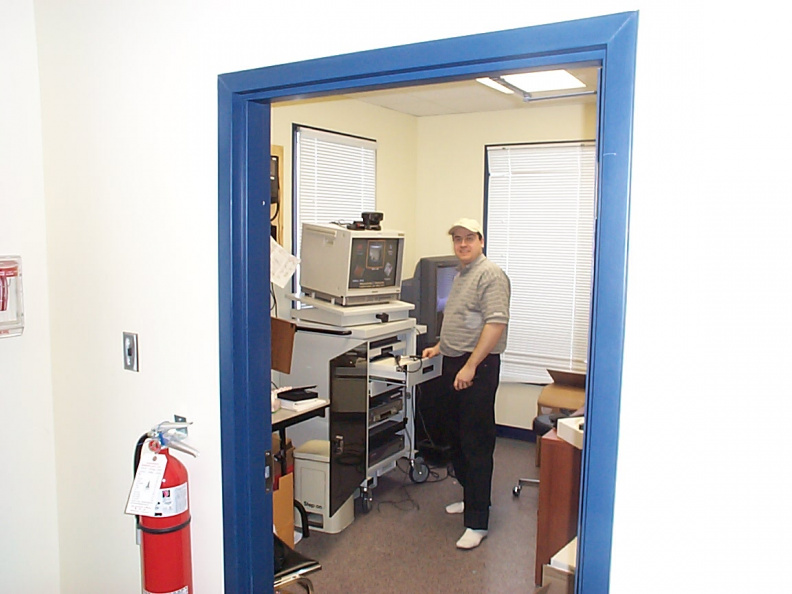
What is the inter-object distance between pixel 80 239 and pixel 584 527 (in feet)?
5.56

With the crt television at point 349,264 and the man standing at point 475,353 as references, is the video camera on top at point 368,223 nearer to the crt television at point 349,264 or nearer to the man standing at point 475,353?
the crt television at point 349,264

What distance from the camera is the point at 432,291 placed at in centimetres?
436

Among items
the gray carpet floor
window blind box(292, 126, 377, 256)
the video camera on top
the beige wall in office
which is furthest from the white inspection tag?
the beige wall in office

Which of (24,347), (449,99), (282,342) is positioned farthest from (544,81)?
(24,347)

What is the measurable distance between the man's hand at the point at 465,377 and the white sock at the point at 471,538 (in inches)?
30.0

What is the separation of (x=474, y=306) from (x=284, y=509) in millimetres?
1335

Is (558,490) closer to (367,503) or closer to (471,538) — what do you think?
(471,538)

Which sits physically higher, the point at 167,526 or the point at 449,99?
the point at 449,99

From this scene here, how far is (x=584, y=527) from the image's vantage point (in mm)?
1210

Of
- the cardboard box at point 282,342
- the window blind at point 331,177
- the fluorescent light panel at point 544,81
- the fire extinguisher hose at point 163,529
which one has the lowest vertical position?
the fire extinguisher hose at point 163,529

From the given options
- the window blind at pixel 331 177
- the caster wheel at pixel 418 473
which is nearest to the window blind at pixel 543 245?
the window blind at pixel 331 177

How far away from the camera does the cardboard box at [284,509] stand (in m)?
2.84

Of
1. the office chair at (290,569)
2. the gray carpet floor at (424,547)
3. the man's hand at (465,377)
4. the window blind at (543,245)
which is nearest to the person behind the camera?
the office chair at (290,569)

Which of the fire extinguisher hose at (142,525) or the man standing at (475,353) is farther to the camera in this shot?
the man standing at (475,353)
